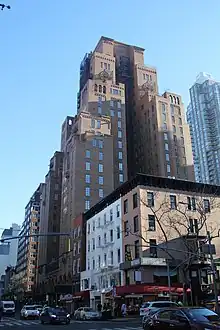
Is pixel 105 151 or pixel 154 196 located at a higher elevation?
pixel 105 151

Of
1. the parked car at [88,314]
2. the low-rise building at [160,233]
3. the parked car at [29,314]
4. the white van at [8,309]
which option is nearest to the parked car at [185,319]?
the parked car at [88,314]

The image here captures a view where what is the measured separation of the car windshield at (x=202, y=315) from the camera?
1452 cm

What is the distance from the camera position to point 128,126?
131125 mm

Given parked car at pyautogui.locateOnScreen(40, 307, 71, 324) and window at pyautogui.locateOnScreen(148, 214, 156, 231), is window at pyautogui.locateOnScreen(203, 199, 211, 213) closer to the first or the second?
window at pyautogui.locateOnScreen(148, 214, 156, 231)

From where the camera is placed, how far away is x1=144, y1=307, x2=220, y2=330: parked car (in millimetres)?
14020

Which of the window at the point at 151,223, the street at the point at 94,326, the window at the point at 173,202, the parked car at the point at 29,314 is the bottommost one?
the street at the point at 94,326

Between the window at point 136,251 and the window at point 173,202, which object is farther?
the window at point 173,202

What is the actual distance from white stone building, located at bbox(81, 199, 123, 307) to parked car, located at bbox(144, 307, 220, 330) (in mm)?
35622

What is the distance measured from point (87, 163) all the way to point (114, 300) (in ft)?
165

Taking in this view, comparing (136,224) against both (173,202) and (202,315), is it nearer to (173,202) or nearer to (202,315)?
(173,202)

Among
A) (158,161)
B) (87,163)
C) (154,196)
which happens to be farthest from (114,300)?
(158,161)

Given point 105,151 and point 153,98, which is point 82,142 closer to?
point 105,151

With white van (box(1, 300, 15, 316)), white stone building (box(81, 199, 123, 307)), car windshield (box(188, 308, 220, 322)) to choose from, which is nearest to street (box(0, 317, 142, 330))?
car windshield (box(188, 308, 220, 322))

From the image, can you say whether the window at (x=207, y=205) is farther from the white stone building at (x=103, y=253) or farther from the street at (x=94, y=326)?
the street at (x=94, y=326)
